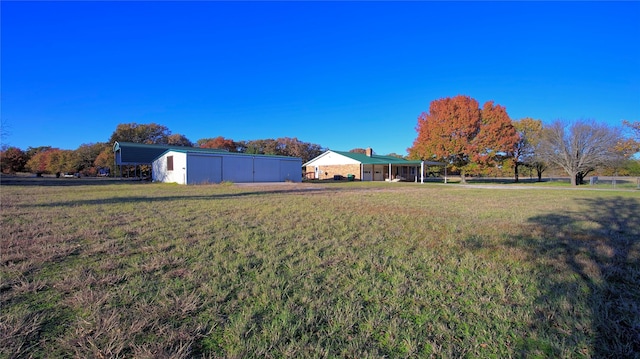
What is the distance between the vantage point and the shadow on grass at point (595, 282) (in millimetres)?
2117

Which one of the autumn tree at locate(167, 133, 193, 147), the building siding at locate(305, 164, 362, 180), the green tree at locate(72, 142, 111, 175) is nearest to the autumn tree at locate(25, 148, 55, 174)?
the green tree at locate(72, 142, 111, 175)

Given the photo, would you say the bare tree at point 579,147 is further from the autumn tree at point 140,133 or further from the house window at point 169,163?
the autumn tree at point 140,133

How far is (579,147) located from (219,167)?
101 feet

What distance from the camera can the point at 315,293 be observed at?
2.74 meters

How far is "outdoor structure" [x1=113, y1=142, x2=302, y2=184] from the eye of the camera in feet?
74.7

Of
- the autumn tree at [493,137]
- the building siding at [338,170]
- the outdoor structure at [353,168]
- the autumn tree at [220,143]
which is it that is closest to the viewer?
the autumn tree at [493,137]

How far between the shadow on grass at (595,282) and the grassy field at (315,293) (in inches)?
0.6

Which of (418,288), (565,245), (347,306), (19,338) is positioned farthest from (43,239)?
(565,245)

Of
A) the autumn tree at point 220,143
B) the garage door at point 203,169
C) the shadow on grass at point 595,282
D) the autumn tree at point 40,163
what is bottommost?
the shadow on grass at point 595,282

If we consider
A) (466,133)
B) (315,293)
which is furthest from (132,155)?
(315,293)

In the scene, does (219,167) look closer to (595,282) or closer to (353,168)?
(353,168)

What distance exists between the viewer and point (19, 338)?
195cm

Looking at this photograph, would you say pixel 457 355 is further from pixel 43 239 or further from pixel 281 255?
pixel 43 239

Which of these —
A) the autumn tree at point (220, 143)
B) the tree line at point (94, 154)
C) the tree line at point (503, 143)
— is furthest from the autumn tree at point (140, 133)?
the tree line at point (503, 143)
